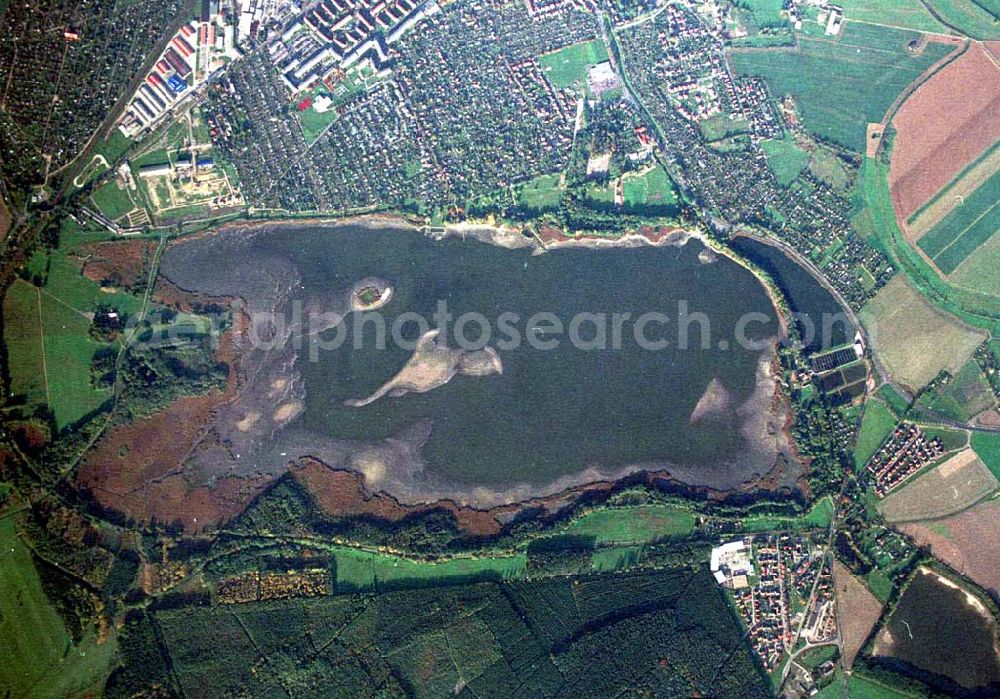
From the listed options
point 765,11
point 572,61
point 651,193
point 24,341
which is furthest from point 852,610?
point 24,341

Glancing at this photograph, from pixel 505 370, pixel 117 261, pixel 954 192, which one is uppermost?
pixel 117 261

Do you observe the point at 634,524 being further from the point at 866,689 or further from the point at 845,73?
the point at 845,73

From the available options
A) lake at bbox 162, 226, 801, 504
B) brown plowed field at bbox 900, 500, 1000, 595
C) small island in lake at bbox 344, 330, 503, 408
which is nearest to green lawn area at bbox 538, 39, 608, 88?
lake at bbox 162, 226, 801, 504

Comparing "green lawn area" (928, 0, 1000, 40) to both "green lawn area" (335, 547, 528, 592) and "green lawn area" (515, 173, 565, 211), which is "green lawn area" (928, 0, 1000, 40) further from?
"green lawn area" (335, 547, 528, 592)

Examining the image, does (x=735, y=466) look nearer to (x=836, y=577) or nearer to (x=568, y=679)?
(x=836, y=577)

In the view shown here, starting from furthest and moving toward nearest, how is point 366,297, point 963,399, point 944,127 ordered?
point 944,127 → point 963,399 → point 366,297

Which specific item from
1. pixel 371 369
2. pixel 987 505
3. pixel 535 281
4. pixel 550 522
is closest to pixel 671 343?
pixel 535 281

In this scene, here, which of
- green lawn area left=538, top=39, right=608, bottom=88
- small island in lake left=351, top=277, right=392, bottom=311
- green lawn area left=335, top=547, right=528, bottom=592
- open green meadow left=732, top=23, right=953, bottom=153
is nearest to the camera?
green lawn area left=335, top=547, right=528, bottom=592
